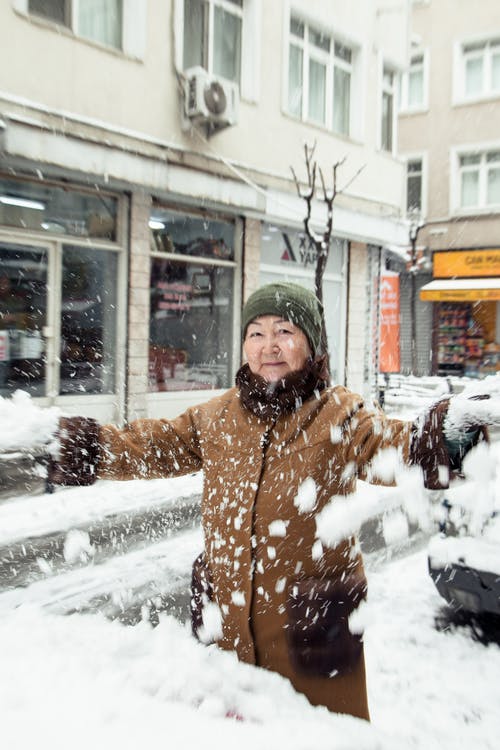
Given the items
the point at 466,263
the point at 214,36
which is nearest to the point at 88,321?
the point at 214,36

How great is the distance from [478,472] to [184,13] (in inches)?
442

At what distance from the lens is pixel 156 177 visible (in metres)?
10.4

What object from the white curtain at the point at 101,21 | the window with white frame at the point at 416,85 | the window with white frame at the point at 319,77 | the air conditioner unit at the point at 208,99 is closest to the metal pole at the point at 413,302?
the window with white frame at the point at 416,85

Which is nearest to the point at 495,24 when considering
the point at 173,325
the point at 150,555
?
the point at 173,325

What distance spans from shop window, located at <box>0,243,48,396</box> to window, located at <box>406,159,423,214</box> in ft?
61.0

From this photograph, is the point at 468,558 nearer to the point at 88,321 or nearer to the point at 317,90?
the point at 88,321

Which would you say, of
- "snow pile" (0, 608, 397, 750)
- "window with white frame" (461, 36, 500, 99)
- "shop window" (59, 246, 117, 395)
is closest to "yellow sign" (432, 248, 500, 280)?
"window with white frame" (461, 36, 500, 99)

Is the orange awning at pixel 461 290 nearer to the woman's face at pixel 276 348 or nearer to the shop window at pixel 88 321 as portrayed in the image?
the shop window at pixel 88 321

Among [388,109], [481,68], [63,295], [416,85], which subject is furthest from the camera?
[416,85]

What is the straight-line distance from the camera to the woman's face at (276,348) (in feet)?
6.79

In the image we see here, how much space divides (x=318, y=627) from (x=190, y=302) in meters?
10.2

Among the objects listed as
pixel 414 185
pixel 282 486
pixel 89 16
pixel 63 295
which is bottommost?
pixel 282 486

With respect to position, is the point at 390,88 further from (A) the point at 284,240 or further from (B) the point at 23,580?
(B) the point at 23,580

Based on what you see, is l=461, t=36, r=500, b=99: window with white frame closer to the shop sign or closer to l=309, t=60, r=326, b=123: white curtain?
the shop sign
